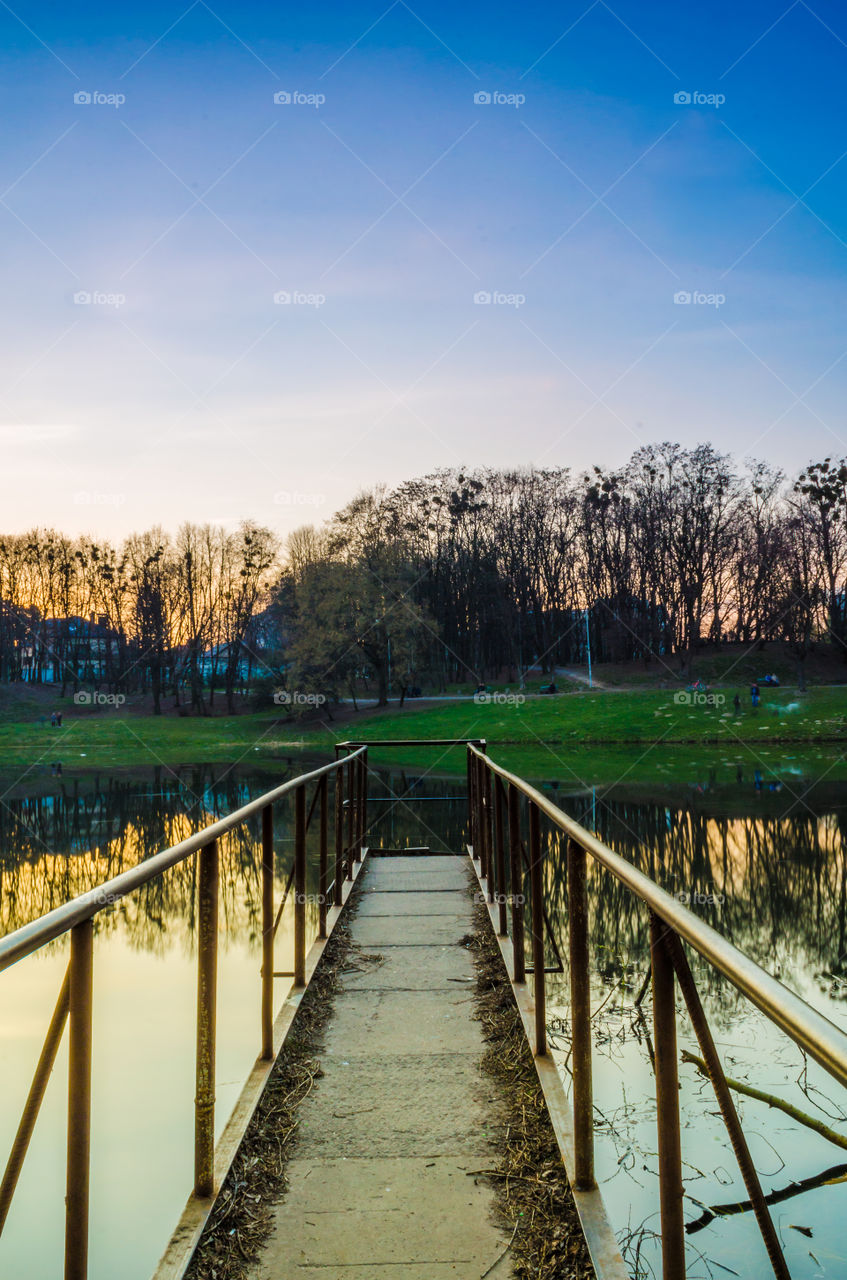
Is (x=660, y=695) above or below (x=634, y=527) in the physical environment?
below

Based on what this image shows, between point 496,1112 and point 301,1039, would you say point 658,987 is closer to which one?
point 496,1112

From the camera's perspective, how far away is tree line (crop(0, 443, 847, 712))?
50906 mm

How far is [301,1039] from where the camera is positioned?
405 centimetres

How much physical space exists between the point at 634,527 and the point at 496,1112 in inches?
2164

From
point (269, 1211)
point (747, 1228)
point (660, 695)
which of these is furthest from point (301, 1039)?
point (660, 695)

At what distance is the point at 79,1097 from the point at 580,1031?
4.88 feet

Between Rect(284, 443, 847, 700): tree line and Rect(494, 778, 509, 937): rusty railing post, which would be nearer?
Rect(494, 778, 509, 937): rusty railing post


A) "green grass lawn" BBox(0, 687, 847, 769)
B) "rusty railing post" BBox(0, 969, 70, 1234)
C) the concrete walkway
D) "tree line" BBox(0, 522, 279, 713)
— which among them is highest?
"tree line" BBox(0, 522, 279, 713)

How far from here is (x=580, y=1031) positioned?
2.67 metres

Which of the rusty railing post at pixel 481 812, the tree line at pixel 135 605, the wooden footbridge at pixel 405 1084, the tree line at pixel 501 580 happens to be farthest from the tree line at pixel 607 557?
the wooden footbridge at pixel 405 1084

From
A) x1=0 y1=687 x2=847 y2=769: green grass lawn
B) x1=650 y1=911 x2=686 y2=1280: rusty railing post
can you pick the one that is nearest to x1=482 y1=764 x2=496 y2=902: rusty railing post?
x1=650 y1=911 x2=686 y2=1280: rusty railing post

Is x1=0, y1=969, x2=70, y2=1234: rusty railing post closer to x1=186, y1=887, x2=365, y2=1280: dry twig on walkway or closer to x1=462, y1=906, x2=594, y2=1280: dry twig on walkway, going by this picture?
x1=186, y1=887, x2=365, y2=1280: dry twig on walkway


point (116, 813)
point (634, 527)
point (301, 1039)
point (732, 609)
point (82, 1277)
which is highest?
point (634, 527)

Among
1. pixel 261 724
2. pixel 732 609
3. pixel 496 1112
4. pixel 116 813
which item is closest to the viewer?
pixel 496 1112
